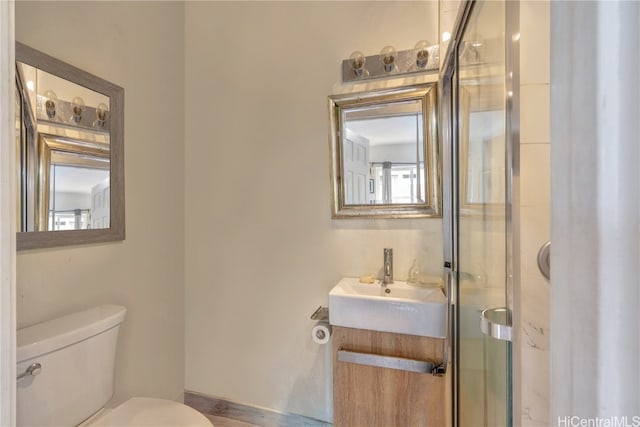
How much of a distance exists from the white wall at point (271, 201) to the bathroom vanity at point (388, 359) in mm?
299

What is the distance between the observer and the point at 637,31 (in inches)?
7.8

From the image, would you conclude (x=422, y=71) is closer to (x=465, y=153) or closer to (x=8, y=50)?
(x=465, y=153)

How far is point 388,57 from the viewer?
4.82 ft

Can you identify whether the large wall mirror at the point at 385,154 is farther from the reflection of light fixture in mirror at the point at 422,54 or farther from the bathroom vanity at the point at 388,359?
the bathroom vanity at the point at 388,359

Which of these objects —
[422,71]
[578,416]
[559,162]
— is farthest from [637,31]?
[422,71]

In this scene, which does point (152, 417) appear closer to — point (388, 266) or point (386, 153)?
point (388, 266)

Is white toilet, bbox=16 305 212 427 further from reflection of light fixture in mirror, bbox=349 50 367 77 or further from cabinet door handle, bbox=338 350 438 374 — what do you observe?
reflection of light fixture in mirror, bbox=349 50 367 77

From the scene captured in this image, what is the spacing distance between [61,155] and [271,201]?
35.2 inches

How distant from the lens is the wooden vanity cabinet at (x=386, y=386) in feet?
3.92

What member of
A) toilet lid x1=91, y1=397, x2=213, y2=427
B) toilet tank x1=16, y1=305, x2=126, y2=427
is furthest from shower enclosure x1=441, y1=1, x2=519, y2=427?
toilet tank x1=16, y1=305, x2=126, y2=427

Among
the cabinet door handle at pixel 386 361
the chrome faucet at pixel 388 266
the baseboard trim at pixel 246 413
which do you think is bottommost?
the baseboard trim at pixel 246 413

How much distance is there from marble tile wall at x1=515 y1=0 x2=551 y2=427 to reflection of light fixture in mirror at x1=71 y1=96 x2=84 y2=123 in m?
1.52

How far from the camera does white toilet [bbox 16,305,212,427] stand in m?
0.95

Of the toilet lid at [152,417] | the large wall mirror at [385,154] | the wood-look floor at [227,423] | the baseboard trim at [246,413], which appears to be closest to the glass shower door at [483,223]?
the large wall mirror at [385,154]
